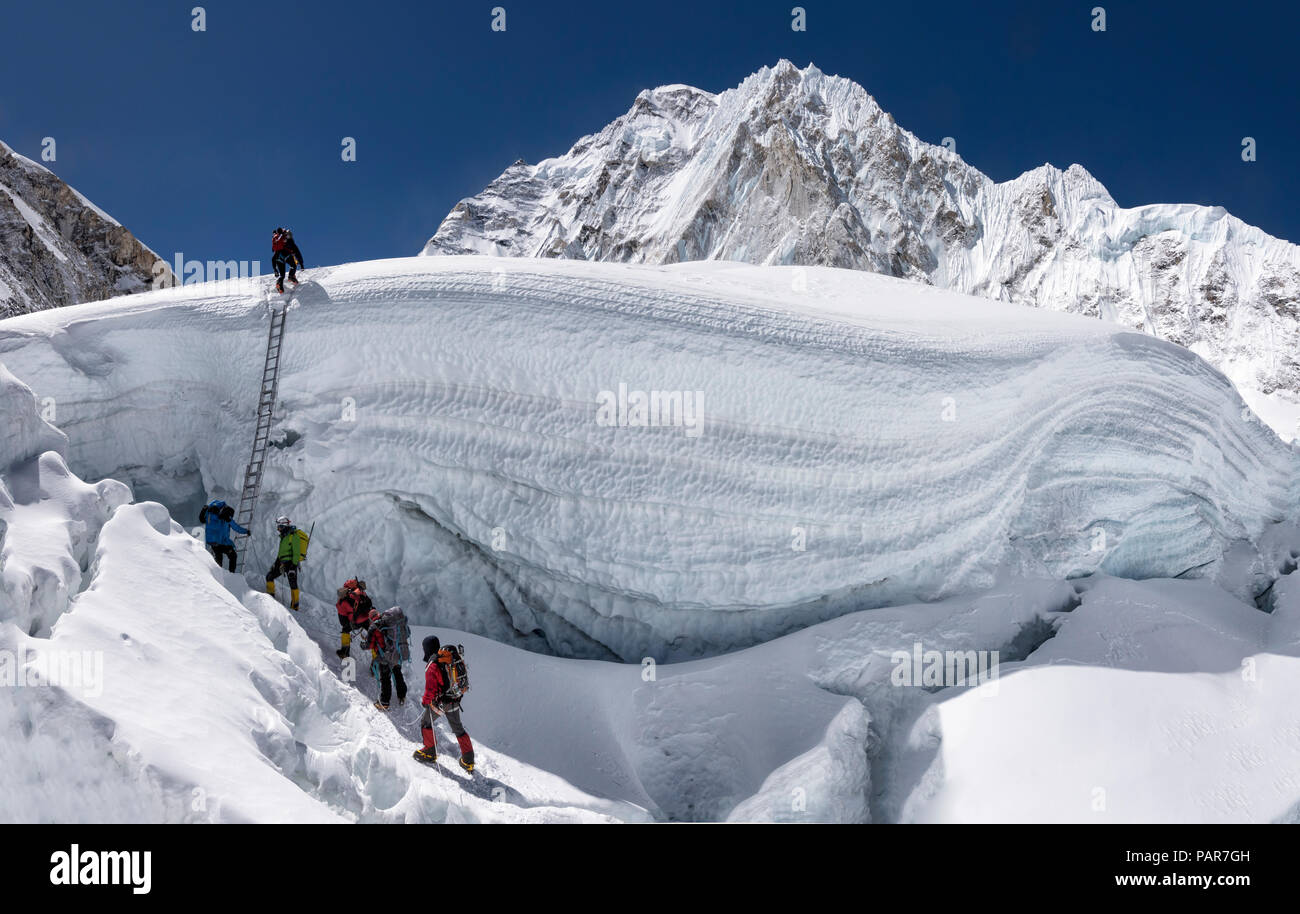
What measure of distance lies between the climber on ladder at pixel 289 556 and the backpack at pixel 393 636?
1744 millimetres

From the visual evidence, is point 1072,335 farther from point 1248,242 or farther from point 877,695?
point 1248,242

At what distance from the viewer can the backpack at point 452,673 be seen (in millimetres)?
7203

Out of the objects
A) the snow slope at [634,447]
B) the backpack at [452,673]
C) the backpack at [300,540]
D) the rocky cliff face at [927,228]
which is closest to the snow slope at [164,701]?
the backpack at [452,673]

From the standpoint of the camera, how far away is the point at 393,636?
7988 millimetres

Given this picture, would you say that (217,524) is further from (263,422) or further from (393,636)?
(393,636)

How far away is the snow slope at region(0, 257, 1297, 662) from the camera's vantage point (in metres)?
10.4

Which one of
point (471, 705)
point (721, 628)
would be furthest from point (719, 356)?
point (471, 705)

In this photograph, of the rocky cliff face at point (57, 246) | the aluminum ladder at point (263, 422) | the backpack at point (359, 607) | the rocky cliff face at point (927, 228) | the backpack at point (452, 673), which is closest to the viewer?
the backpack at point (452, 673)

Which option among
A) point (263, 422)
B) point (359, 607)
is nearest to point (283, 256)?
point (263, 422)

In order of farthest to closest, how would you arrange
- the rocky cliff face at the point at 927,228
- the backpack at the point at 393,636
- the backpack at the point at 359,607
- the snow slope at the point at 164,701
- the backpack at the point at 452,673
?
the rocky cliff face at the point at 927,228 → the backpack at the point at 359,607 → the backpack at the point at 393,636 → the backpack at the point at 452,673 → the snow slope at the point at 164,701

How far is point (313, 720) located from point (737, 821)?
12.7 ft

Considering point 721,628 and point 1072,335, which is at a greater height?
point 1072,335

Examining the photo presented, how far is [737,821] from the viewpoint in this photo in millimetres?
7887

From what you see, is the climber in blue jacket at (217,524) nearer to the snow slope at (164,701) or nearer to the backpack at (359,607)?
the snow slope at (164,701)
